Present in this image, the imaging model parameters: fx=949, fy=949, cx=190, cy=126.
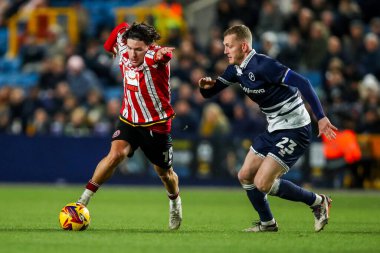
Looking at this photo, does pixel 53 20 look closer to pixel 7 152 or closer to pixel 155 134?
pixel 7 152

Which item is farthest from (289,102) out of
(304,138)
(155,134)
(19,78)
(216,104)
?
(19,78)

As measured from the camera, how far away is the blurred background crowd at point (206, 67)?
786 inches

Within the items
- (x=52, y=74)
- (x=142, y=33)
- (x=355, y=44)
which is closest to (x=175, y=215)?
(x=142, y=33)

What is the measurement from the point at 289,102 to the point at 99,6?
1661cm

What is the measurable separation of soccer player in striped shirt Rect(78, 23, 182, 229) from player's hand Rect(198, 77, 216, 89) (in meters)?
0.42

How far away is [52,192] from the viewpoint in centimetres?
1805

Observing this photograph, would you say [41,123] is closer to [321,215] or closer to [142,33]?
[142,33]

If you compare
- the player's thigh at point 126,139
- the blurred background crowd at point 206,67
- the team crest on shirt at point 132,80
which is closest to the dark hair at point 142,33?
the team crest on shirt at point 132,80

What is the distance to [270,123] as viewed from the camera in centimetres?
1017

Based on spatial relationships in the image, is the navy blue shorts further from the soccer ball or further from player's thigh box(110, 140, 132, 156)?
the soccer ball

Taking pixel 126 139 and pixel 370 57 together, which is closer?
pixel 126 139

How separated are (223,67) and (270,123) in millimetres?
10732

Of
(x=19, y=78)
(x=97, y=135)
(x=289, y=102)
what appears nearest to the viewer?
(x=289, y=102)

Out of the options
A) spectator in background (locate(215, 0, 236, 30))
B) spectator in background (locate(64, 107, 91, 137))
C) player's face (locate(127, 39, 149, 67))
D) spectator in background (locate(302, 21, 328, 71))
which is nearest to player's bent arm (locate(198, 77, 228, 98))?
player's face (locate(127, 39, 149, 67))
